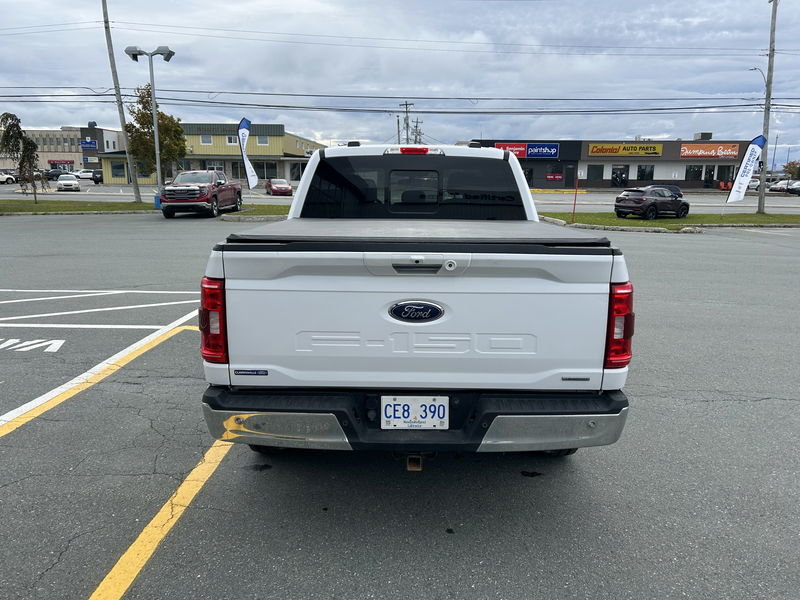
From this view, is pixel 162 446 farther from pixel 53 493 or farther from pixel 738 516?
pixel 738 516

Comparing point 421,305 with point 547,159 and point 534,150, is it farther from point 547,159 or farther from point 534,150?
point 547,159

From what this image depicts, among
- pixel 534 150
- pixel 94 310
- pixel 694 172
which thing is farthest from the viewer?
pixel 694 172

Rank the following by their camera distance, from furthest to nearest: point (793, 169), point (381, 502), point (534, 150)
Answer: point (793, 169)
point (534, 150)
point (381, 502)

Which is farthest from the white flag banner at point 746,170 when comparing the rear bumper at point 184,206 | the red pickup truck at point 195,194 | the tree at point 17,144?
the tree at point 17,144

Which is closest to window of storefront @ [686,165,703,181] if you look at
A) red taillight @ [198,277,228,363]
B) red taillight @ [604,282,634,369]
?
red taillight @ [604,282,634,369]

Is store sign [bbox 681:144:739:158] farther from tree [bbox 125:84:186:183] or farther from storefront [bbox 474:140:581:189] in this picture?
tree [bbox 125:84:186:183]

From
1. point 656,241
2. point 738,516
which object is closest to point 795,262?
point 656,241

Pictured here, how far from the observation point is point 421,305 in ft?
9.27

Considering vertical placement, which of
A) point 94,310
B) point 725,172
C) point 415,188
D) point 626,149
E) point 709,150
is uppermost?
point 626,149

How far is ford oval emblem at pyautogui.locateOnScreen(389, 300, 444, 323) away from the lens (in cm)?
282

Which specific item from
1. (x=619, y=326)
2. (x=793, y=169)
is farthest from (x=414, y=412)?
(x=793, y=169)

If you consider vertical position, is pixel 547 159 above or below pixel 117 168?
above

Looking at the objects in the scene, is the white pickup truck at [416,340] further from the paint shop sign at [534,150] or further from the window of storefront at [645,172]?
the window of storefront at [645,172]

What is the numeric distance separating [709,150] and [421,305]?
228ft
